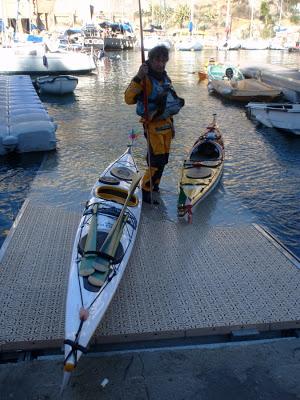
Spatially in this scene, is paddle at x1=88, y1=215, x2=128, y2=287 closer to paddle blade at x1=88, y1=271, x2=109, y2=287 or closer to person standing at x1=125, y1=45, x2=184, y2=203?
paddle blade at x1=88, y1=271, x2=109, y2=287

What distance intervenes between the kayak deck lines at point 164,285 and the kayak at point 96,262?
0.43m

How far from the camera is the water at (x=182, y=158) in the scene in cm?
841

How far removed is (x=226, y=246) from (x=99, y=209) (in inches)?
83.7

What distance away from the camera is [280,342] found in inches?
175

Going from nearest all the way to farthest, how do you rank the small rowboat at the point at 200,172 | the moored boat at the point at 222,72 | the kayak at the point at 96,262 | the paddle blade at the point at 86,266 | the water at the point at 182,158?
1. the kayak at the point at 96,262
2. the paddle blade at the point at 86,266
3. the small rowboat at the point at 200,172
4. the water at the point at 182,158
5. the moored boat at the point at 222,72

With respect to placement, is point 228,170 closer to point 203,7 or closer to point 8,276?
point 8,276

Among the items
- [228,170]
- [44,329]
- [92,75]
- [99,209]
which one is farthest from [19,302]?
[92,75]

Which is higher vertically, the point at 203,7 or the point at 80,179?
the point at 203,7

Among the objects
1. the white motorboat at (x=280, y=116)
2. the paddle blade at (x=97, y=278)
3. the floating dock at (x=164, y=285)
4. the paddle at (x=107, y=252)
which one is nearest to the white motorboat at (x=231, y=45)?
the white motorboat at (x=280, y=116)

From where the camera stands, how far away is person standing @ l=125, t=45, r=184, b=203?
280 inches

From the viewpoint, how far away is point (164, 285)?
5.43 meters

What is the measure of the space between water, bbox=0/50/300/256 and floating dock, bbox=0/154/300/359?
0.93 m

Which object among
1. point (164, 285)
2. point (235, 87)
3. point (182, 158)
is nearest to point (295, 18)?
point (235, 87)

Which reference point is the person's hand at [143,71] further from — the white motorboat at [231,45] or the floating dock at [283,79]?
the white motorboat at [231,45]
